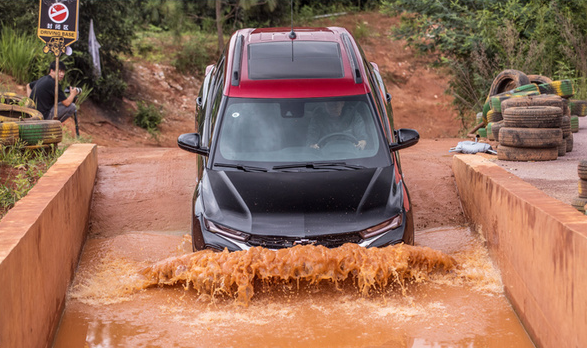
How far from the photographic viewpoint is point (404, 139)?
6059 millimetres

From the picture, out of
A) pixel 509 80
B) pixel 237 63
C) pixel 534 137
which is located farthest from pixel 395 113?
pixel 237 63

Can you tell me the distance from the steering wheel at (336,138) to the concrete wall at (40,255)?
7.40 feet

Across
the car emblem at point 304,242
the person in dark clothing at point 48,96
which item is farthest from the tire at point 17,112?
the car emblem at point 304,242

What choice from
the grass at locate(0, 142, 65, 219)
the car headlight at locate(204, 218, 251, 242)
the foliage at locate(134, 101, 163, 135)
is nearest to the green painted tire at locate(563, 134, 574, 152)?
the car headlight at locate(204, 218, 251, 242)

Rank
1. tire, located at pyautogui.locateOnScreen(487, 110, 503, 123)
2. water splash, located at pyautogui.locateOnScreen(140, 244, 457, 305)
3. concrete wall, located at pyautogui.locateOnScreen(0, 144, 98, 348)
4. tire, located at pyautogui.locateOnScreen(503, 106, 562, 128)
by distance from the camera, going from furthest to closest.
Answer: tire, located at pyautogui.locateOnScreen(487, 110, 503, 123) → tire, located at pyautogui.locateOnScreen(503, 106, 562, 128) → water splash, located at pyautogui.locateOnScreen(140, 244, 457, 305) → concrete wall, located at pyautogui.locateOnScreen(0, 144, 98, 348)

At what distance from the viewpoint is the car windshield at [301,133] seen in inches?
227

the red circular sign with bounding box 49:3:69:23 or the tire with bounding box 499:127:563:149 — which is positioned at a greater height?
the red circular sign with bounding box 49:3:69:23

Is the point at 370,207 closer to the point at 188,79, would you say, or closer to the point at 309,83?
the point at 309,83

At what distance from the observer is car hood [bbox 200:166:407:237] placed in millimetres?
5121

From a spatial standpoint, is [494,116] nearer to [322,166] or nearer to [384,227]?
[322,166]

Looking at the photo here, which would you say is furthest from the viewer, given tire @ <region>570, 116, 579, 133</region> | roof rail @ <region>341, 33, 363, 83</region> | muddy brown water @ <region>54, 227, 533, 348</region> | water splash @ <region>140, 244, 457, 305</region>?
tire @ <region>570, 116, 579, 133</region>

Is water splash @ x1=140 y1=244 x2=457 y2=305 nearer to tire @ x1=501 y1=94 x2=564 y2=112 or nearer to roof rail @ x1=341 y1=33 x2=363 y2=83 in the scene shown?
roof rail @ x1=341 y1=33 x2=363 y2=83

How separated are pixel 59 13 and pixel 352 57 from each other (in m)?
7.04

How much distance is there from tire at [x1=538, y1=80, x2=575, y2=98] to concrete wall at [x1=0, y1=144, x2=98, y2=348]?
8.07 metres
